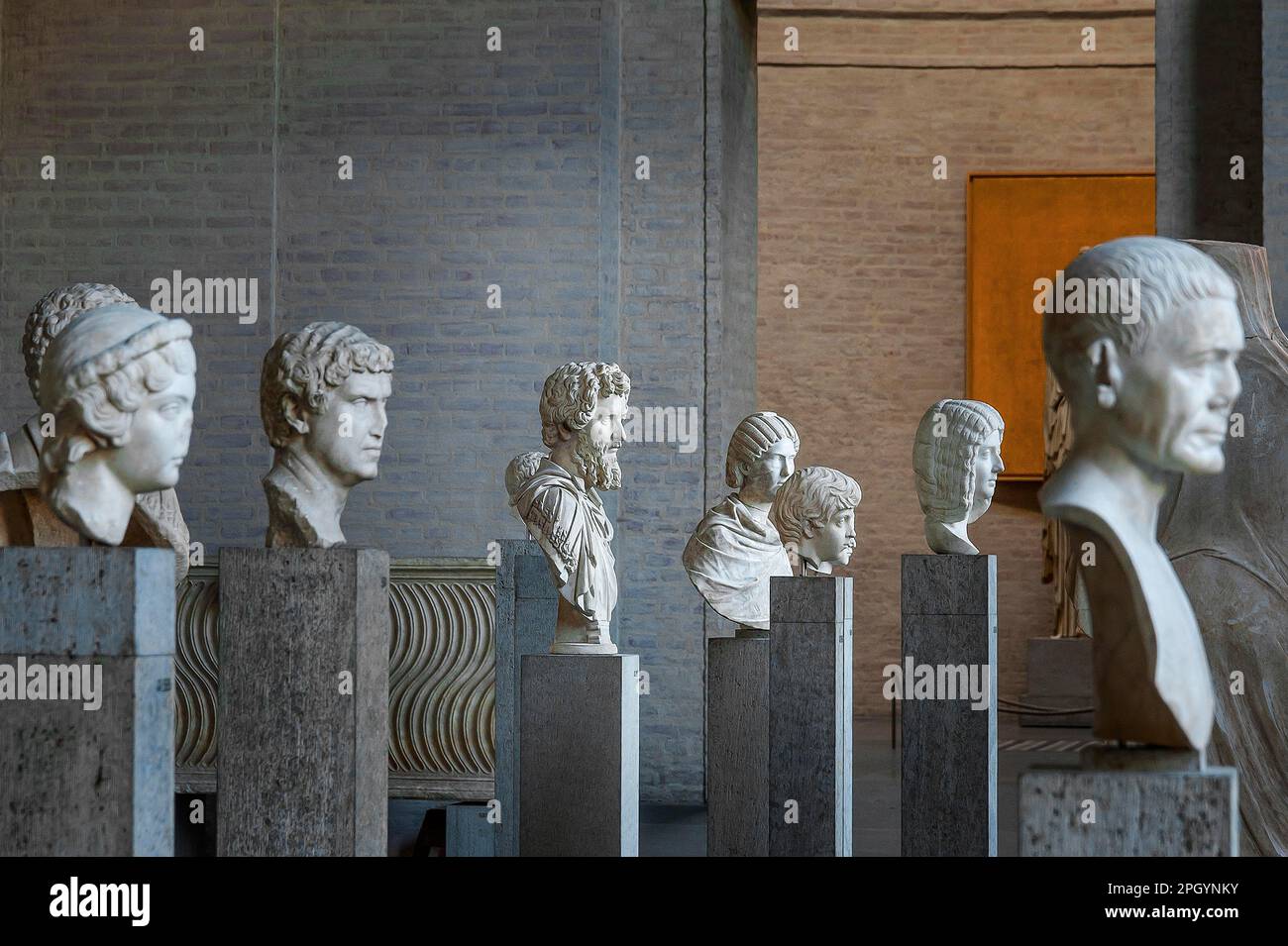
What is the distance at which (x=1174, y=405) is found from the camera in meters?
3.19

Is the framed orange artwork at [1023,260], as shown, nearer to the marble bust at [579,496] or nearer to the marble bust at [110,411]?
the marble bust at [579,496]

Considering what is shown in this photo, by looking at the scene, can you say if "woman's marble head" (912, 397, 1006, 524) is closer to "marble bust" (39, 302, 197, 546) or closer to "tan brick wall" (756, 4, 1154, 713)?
"marble bust" (39, 302, 197, 546)

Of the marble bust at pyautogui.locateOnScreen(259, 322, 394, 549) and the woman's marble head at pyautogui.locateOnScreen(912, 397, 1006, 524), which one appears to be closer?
the marble bust at pyautogui.locateOnScreen(259, 322, 394, 549)

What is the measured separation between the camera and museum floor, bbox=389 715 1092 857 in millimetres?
8141

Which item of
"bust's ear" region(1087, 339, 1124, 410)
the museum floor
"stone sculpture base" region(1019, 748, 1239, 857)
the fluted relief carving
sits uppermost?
"bust's ear" region(1087, 339, 1124, 410)

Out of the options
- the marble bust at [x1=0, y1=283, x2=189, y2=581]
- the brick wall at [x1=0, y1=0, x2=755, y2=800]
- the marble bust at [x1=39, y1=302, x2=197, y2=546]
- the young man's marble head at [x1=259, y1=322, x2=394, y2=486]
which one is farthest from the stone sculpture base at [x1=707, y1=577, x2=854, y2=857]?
the brick wall at [x1=0, y1=0, x2=755, y2=800]

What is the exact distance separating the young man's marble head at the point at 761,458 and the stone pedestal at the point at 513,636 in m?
0.91

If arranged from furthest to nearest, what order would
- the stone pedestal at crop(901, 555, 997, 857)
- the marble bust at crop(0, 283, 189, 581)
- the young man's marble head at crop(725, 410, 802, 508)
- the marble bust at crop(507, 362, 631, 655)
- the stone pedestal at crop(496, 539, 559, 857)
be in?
the stone pedestal at crop(496, 539, 559, 857) < the young man's marble head at crop(725, 410, 802, 508) < the stone pedestal at crop(901, 555, 997, 857) < the marble bust at crop(507, 362, 631, 655) < the marble bust at crop(0, 283, 189, 581)

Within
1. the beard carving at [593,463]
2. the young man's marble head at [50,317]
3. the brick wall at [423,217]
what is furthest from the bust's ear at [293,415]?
the brick wall at [423,217]

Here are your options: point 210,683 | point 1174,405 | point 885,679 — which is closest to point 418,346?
point 210,683

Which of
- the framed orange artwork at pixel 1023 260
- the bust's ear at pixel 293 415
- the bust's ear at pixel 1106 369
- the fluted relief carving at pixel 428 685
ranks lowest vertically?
the fluted relief carving at pixel 428 685

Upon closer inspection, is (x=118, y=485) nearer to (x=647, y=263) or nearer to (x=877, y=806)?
(x=877, y=806)

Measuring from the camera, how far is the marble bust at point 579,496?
5750 mm
